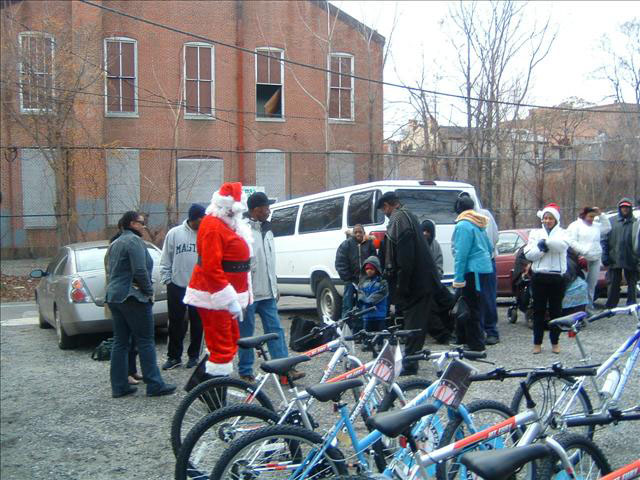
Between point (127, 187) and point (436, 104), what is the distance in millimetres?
10284

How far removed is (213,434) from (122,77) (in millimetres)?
21417

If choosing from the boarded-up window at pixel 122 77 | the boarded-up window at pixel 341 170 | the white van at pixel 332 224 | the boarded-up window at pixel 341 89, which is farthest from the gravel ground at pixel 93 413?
the boarded-up window at pixel 341 89

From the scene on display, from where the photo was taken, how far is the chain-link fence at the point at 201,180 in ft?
70.0

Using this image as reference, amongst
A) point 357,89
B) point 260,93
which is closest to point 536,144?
point 357,89

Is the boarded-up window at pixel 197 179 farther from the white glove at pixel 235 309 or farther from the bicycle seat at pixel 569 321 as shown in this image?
the bicycle seat at pixel 569 321

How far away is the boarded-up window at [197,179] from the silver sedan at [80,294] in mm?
12650

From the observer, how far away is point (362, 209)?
34.8ft

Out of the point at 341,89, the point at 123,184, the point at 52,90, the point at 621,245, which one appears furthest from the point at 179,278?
the point at 341,89

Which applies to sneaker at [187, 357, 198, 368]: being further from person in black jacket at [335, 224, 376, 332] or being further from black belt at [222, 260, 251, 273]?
black belt at [222, 260, 251, 273]

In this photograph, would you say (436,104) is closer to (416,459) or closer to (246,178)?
(246,178)

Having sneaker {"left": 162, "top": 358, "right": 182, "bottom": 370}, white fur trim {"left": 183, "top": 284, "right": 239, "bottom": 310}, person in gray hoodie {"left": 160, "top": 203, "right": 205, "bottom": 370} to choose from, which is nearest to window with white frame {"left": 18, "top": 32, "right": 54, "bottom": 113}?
person in gray hoodie {"left": 160, "top": 203, "right": 205, "bottom": 370}

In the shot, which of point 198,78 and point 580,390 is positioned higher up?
point 198,78

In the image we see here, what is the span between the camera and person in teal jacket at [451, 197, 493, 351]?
26.8ft

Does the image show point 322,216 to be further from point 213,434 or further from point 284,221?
point 213,434
